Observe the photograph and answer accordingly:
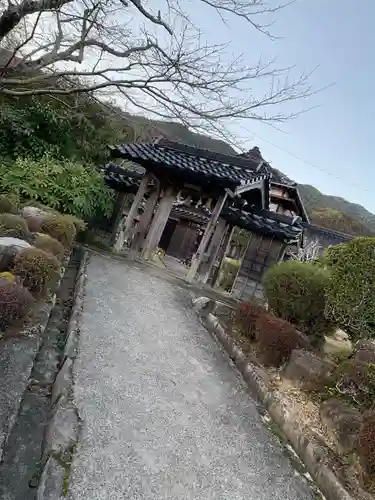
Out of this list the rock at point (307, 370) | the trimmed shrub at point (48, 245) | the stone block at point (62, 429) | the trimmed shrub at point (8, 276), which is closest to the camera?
the stone block at point (62, 429)

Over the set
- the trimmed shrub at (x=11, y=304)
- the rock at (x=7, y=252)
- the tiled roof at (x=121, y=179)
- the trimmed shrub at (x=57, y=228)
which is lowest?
the trimmed shrub at (x=11, y=304)

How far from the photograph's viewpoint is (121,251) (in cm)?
1145

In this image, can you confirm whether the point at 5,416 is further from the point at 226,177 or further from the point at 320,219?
the point at 320,219

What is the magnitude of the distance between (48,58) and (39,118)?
5.57 m

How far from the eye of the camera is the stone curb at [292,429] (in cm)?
323

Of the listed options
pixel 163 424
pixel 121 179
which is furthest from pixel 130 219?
pixel 163 424

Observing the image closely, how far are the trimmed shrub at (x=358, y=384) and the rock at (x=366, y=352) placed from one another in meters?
0.49

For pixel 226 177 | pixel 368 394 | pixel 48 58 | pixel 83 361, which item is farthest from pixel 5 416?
pixel 226 177

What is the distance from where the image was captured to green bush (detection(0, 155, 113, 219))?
9.14 metres

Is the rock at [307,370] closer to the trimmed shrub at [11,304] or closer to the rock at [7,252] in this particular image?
the trimmed shrub at [11,304]

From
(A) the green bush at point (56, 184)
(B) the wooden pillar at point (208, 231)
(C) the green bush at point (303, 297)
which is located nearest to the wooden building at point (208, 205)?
(B) the wooden pillar at point (208, 231)

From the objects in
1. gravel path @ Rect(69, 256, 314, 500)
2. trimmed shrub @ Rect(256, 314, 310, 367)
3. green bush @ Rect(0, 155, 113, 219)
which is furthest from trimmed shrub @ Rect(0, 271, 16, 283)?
green bush @ Rect(0, 155, 113, 219)

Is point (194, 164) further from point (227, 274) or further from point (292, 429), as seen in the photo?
point (292, 429)

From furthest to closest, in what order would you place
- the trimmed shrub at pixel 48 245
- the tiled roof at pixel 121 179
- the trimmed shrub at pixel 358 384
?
the tiled roof at pixel 121 179, the trimmed shrub at pixel 48 245, the trimmed shrub at pixel 358 384
